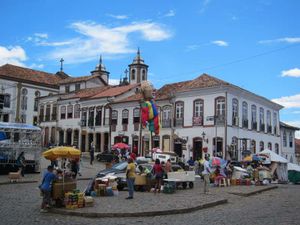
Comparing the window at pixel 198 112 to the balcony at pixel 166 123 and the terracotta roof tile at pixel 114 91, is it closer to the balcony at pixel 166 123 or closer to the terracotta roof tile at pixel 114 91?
Answer: the balcony at pixel 166 123

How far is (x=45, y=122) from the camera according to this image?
54188mm

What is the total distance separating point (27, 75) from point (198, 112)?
3556 centimetres

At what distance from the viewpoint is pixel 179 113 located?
39.4 m

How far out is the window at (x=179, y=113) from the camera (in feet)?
128

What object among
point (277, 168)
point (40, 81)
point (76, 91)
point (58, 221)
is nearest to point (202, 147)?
point (277, 168)

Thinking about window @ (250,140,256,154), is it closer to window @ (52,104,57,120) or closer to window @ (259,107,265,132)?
window @ (259,107,265,132)

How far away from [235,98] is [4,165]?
69.4 feet

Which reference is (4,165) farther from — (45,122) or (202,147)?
(45,122)

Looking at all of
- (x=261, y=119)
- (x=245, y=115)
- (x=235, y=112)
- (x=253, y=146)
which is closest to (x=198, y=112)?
(x=235, y=112)

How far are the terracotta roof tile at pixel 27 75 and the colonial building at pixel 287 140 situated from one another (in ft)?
120

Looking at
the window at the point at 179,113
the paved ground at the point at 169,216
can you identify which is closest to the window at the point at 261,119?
the window at the point at 179,113

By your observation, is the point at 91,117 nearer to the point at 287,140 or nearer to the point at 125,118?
the point at 125,118

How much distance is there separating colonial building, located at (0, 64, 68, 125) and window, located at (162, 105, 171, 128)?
27034 mm

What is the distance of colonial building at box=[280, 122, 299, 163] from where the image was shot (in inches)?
1949
